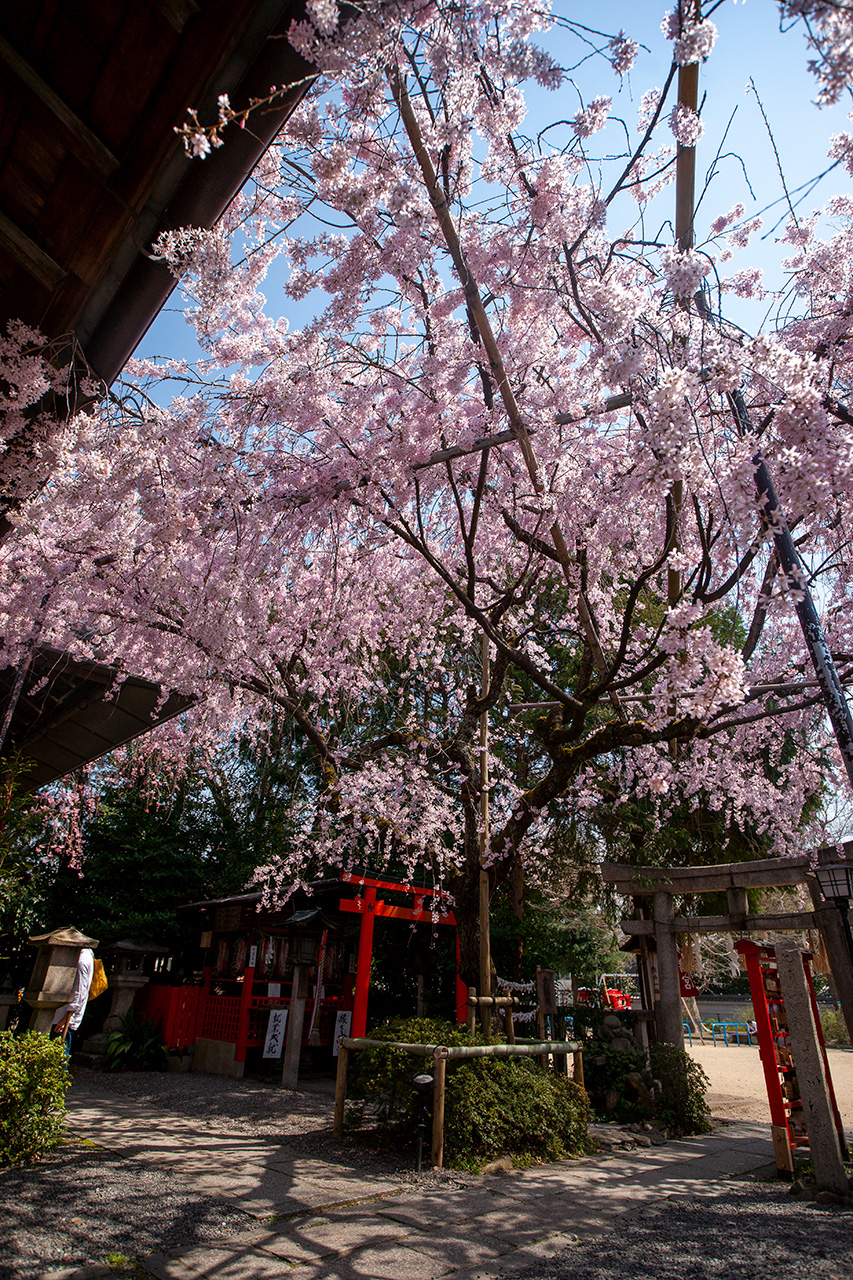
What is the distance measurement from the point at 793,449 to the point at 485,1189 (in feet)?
18.1

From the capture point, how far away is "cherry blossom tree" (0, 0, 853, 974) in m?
3.61

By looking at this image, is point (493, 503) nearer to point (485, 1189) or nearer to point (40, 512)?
point (40, 512)

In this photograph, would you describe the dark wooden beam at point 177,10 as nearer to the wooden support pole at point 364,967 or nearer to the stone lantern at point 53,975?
the stone lantern at point 53,975

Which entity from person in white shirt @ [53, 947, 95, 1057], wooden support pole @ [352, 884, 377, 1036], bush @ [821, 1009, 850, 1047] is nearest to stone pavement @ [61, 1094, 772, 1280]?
person in white shirt @ [53, 947, 95, 1057]

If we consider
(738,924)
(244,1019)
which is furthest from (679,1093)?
(244,1019)

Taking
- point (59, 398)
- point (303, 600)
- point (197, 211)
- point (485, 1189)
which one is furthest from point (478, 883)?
point (197, 211)

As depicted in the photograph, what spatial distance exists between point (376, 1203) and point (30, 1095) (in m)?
2.60

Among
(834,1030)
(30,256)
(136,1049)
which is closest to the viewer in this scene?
(30,256)

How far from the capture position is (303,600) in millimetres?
8469

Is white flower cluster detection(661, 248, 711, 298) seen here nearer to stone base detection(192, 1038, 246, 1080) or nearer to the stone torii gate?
the stone torii gate

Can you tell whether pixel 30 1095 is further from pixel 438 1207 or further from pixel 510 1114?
pixel 510 1114

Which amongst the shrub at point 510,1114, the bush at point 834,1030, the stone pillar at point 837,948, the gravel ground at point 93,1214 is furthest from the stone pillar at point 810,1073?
the bush at point 834,1030

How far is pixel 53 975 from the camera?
21.5ft

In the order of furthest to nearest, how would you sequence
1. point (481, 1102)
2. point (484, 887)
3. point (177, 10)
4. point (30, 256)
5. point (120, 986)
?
point (120, 986)
point (484, 887)
point (481, 1102)
point (30, 256)
point (177, 10)
